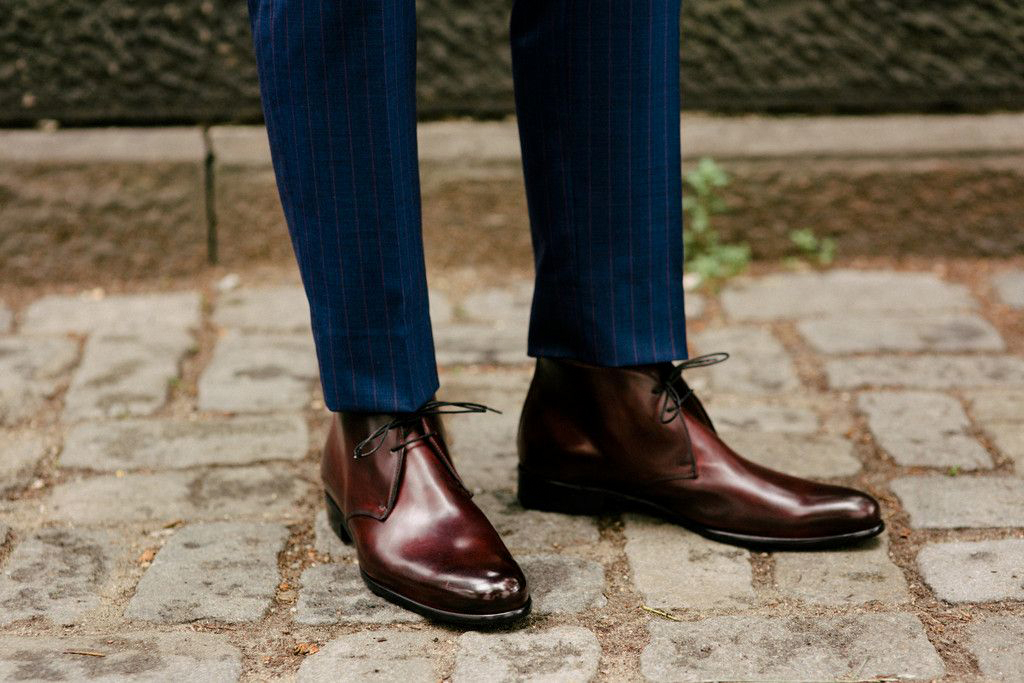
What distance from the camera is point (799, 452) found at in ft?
6.20

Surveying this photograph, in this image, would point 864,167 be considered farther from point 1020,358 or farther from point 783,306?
point 1020,358

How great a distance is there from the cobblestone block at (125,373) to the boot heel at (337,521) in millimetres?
606

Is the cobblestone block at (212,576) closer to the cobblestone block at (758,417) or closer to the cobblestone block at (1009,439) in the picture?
the cobblestone block at (758,417)

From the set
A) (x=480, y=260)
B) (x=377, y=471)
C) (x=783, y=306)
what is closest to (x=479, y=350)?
→ (x=480, y=260)

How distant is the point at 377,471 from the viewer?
1.49 m

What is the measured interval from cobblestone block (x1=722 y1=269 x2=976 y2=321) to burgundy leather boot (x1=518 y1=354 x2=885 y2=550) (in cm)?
96

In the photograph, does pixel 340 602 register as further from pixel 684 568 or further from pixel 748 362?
pixel 748 362

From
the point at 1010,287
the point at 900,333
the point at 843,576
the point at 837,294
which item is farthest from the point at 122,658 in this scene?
the point at 1010,287

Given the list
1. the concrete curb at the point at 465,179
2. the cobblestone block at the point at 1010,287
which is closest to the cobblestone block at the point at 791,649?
the cobblestone block at the point at 1010,287

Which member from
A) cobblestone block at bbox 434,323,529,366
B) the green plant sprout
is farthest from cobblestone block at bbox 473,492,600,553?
the green plant sprout

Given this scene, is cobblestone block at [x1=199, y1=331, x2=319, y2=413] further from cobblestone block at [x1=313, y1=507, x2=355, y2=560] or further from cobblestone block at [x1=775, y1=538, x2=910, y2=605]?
cobblestone block at [x1=775, y1=538, x2=910, y2=605]

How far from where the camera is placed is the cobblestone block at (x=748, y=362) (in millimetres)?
2174

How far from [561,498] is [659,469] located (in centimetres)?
16

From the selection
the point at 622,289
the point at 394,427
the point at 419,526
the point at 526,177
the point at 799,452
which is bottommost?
the point at 799,452
